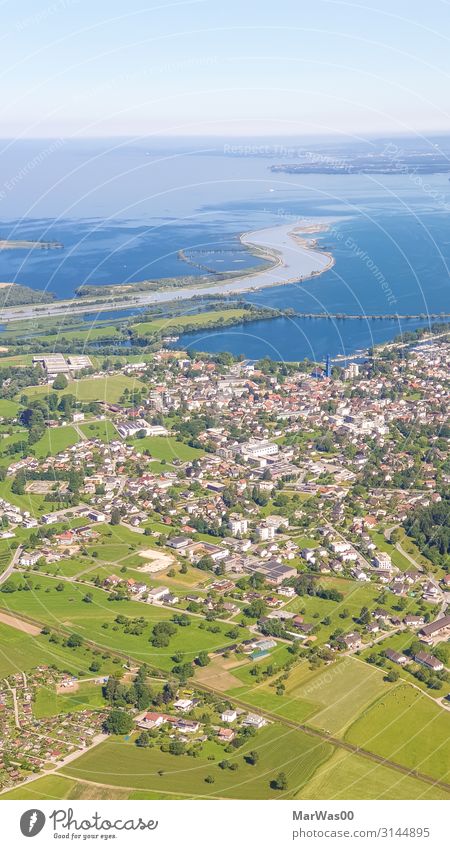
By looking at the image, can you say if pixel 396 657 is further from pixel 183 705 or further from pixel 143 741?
pixel 143 741

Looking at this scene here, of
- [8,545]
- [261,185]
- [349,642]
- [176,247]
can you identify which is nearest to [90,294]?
[176,247]

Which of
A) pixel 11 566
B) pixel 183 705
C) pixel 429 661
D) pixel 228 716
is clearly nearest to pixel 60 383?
pixel 11 566

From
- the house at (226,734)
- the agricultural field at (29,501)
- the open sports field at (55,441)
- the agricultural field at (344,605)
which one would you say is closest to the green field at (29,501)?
the agricultural field at (29,501)

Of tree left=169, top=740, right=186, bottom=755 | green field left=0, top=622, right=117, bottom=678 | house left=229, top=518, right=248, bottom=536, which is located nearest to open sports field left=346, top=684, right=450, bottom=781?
tree left=169, top=740, right=186, bottom=755

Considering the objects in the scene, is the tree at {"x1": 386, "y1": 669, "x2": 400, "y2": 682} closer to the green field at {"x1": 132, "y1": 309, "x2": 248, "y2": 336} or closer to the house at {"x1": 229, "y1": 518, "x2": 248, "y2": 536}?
the house at {"x1": 229, "y1": 518, "x2": 248, "y2": 536}

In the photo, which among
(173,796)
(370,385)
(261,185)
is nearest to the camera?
(173,796)

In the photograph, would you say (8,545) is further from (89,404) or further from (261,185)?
(261,185)
